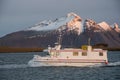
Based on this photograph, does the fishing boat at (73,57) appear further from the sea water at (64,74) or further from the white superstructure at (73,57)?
the sea water at (64,74)

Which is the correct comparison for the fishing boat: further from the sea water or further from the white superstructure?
the sea water

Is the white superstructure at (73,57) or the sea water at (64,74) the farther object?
the white superstructure at (73,57)

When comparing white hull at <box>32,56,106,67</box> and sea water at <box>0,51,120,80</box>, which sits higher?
white hull at <box>32,56,106,67</box>

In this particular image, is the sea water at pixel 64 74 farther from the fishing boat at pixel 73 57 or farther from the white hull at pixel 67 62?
the fishing boat at pixel 73 57

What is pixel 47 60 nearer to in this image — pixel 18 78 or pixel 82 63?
pixel 82 63

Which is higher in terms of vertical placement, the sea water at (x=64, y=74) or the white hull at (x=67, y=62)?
the white hull at (x=67, y=62)

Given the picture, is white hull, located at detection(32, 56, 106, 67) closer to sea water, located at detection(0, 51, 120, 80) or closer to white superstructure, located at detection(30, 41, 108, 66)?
white superstructure, located at detection(30, 41, 108, 66)

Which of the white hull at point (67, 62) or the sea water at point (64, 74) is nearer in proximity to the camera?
the sea water at point (64, 74)

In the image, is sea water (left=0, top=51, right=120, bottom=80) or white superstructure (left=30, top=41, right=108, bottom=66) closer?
sea water (left=0, top=51, right=120, bottom=80)

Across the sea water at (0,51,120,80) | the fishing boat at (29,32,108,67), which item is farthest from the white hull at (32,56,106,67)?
the sea water at (0,51,120,80)

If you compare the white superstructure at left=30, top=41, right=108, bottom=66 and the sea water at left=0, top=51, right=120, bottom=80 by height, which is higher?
the white superstructure at left=30, top=41, right=108, bottom=66

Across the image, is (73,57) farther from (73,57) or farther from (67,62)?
(67,62)

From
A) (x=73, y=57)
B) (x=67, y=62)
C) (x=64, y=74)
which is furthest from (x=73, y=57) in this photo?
(x=64, y=74)

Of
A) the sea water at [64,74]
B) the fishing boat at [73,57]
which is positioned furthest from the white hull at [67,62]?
the sea water at [64,74]
